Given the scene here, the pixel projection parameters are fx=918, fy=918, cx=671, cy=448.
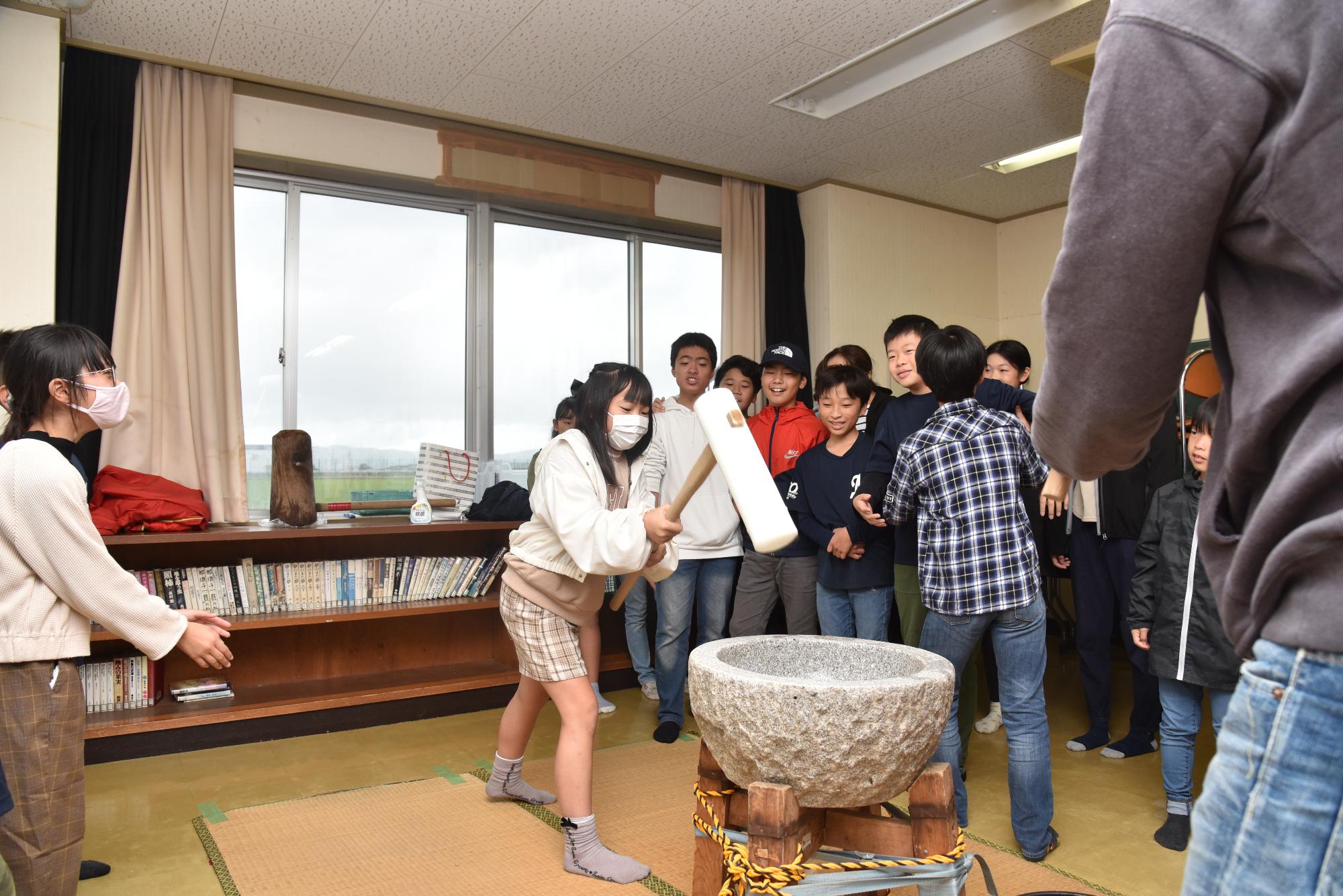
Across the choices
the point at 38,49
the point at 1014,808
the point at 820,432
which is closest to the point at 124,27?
the point at 38,49

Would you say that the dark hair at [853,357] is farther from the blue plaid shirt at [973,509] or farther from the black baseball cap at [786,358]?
the blue plaid shirt at [973,509]

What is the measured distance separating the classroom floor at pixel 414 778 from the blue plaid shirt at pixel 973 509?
0.70 meters

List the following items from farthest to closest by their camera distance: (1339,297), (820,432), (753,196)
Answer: (753,196) → (820,432) → (1339,297)

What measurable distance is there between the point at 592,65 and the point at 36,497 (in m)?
2.67

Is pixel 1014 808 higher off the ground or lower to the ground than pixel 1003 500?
lower

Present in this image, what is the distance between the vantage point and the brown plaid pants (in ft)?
5.59

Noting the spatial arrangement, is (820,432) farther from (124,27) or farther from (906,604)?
(124,27)

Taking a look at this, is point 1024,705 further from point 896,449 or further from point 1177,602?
point 896,449

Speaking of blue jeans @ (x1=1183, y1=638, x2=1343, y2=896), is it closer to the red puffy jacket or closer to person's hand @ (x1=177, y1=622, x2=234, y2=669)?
person's hand @ (x1=177, y1=622, x2=234, y2=669)

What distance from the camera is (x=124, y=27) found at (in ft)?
10.8

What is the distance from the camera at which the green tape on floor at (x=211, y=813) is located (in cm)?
260

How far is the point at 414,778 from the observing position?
2.99 metres

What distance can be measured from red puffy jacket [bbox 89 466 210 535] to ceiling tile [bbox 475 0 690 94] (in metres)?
2.02

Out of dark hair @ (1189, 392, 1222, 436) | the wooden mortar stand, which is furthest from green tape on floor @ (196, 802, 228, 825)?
dark hair @ (1189, 392, 1222, 436)
